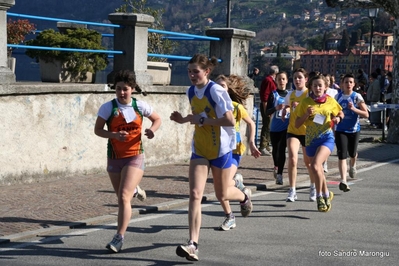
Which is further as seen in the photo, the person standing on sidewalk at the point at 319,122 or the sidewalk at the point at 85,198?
the person standing on sidewalk at the point at 319,122

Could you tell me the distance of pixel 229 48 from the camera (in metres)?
16.5

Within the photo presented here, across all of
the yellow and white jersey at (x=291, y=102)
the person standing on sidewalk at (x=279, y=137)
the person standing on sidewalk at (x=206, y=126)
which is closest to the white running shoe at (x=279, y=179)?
the person standing on sidewalk at (x=279, y=137)

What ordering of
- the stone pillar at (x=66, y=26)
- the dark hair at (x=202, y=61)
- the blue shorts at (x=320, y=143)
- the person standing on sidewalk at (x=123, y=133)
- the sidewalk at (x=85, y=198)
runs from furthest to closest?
the stone pillar at (x=66, y=26), the blue shorts at (x=320, y=143), the sidewalk at (x=85, y=198), the person standing on sidewalk at (x=123, y=133), the dark hair at (x=202, y=61)

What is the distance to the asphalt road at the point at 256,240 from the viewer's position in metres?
7.59

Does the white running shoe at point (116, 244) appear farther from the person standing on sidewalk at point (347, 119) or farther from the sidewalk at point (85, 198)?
the person standing on sidewalk at point (347, 119)

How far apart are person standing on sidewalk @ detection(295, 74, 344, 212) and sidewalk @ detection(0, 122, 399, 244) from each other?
1248 millimetres

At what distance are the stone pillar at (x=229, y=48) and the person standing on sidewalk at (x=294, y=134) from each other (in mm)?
4896

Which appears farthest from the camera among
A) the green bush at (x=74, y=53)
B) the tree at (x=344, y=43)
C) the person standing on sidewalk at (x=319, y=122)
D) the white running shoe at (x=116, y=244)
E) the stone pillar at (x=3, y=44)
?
the tree at (x=344, y=43)

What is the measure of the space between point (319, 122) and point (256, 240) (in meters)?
2.31

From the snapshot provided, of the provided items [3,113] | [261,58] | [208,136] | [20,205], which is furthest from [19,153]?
[261,58]

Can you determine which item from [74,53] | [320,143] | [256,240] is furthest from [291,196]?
[74,53]

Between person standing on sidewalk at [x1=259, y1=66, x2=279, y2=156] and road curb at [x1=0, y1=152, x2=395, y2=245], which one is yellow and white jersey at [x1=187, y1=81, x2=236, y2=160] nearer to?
road curb at [x1=0, y1=152, x2=395, y2=245]

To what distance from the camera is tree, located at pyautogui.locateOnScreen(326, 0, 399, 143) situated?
68.0ft

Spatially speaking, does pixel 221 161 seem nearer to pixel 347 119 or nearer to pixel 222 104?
pixel 222 104
